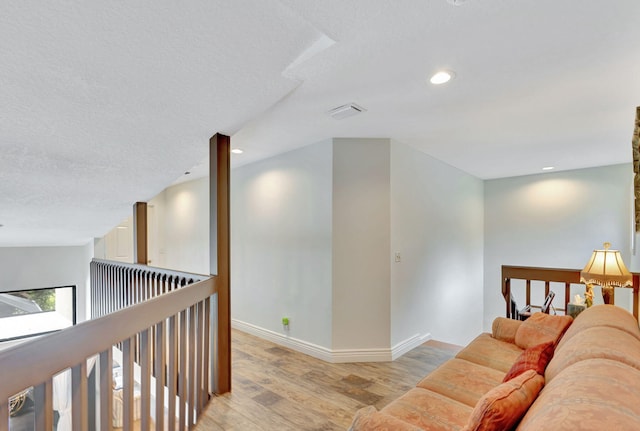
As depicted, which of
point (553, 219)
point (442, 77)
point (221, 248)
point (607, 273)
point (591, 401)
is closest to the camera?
point (591, 401)

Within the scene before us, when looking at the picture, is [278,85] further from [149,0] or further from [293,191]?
[293,191]

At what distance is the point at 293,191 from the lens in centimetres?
373

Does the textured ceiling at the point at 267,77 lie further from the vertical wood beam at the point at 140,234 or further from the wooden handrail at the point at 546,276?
the wooden handrail at the point at 546,276

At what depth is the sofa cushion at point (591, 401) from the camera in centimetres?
72

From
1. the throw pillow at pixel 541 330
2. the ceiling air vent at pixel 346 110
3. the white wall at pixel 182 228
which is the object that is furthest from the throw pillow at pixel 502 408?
the white wall at pixel 182 228

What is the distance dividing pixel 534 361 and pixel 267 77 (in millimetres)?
1969

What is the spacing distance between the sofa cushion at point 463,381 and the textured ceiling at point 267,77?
181 cm

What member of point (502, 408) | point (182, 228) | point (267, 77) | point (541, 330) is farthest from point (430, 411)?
point (182, 228)

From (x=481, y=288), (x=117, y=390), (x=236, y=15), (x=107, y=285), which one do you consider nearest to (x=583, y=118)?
(x=236, y=15)

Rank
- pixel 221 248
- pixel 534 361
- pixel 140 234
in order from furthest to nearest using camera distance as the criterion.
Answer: pixel 140 234 < pixel 221 248 < pixel 534 361

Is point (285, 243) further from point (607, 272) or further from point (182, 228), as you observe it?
point (607, 272)

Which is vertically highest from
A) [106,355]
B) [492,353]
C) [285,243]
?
[285,243]

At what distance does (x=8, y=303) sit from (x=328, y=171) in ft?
16.8

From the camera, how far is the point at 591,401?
80 cm
